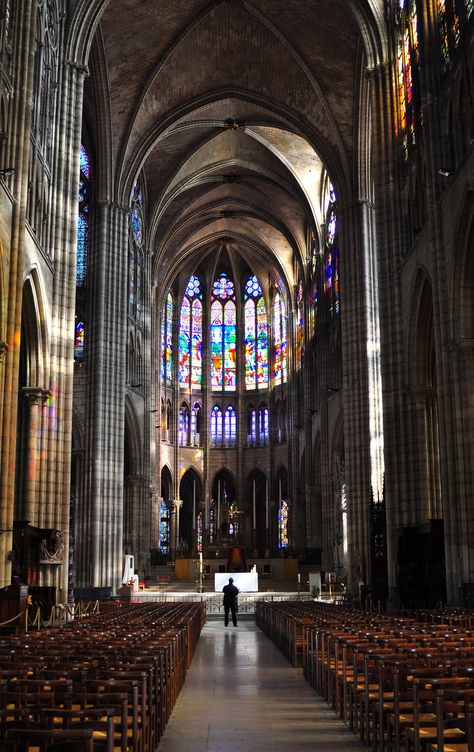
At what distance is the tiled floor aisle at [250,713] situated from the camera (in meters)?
7.89

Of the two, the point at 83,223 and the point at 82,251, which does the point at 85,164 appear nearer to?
the point at 83,223

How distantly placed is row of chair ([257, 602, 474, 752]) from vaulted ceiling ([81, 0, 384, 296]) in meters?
21.6

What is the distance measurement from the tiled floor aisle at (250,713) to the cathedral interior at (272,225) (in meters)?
6.05

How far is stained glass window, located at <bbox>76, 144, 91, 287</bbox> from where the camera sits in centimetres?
3519

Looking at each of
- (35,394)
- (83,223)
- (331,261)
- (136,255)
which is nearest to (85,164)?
(83,223)

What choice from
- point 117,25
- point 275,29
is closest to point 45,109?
point 117,25

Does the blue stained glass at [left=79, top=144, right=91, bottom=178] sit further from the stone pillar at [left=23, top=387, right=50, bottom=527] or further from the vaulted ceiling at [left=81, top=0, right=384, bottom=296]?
the stone pillar at [left=23, top=387, right=50, bottom=527]

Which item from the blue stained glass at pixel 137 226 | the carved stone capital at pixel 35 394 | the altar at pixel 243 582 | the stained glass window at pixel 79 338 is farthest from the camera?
the blue stained glass at pixel 137 226

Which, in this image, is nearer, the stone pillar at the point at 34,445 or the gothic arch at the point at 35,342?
the stone pillar at the point at 34,445

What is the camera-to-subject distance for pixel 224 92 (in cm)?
3809

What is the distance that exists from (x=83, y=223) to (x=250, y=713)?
29.5 meters

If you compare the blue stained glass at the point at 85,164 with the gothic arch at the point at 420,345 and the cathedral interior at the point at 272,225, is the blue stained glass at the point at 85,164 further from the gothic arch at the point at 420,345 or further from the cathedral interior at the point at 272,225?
the gothic arch at the point at 420,345

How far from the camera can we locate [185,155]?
4256 cm

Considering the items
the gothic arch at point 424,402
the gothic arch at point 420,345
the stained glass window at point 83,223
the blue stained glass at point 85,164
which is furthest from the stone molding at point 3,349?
the blue stained glass at point 85,164
